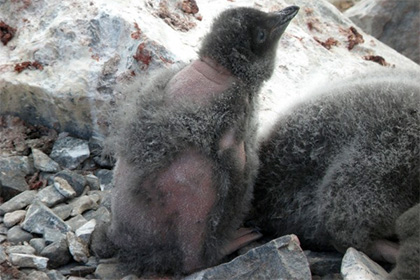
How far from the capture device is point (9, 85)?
4.21 m

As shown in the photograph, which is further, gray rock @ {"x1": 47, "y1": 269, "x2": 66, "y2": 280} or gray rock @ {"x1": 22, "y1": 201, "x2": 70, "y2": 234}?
gray rock @ {"x1": 22, "y1": 201, "x2": 70, "y2": 234}

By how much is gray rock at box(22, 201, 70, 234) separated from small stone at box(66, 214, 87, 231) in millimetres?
79

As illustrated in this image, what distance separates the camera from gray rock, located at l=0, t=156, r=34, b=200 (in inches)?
153

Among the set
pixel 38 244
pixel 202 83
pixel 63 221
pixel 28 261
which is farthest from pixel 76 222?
pixel 202 83

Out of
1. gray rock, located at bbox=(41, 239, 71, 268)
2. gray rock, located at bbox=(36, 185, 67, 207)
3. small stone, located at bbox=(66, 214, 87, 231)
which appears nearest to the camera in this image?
gray rock, located at bbox=(41, 239, 71, 268)

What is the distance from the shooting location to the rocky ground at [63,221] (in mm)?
2963

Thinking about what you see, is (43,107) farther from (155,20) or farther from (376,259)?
(376,259)

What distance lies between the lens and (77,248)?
339 cm

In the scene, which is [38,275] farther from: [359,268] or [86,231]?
[359,268]

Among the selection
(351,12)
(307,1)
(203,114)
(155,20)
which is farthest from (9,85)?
Answer: (351,12)

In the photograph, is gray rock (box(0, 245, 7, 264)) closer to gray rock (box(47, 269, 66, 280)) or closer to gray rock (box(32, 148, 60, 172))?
gray rock (box(47, 269, 66, 280))

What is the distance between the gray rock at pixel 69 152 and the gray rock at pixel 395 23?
471 centimetres

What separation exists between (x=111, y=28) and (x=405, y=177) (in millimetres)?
2233

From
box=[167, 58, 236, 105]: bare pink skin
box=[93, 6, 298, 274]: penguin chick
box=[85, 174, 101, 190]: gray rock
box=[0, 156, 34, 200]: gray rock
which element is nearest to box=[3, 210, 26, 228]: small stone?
box=[0, 156, 34, 200]: gray rock
